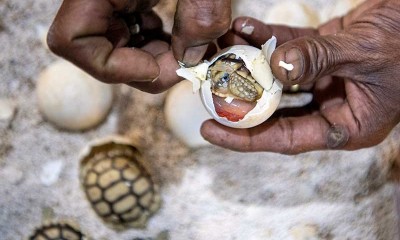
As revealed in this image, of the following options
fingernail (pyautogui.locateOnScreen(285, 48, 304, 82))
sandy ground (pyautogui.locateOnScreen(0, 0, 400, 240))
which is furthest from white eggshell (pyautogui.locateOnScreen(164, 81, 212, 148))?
fingernail (pyautogui.locateOnScreen(285, 48, 304, 82))

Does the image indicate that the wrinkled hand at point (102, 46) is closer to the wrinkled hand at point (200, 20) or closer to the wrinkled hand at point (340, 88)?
the wrinkled hand at point (200, 20)

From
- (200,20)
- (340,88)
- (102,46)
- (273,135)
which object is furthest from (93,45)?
(340,88)

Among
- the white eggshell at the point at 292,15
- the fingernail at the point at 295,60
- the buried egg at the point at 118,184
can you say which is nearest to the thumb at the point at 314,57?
the fingernail at the point at 295,60

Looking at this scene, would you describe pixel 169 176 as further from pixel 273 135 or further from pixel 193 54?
pixel 193 54

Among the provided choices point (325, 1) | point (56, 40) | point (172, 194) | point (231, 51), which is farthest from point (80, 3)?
point (325, 1)

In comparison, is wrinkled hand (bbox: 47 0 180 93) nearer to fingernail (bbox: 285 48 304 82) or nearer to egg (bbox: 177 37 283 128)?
egg (bbox: 177 37 283 128)

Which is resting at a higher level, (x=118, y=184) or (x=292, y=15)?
(x=292, y=15)
